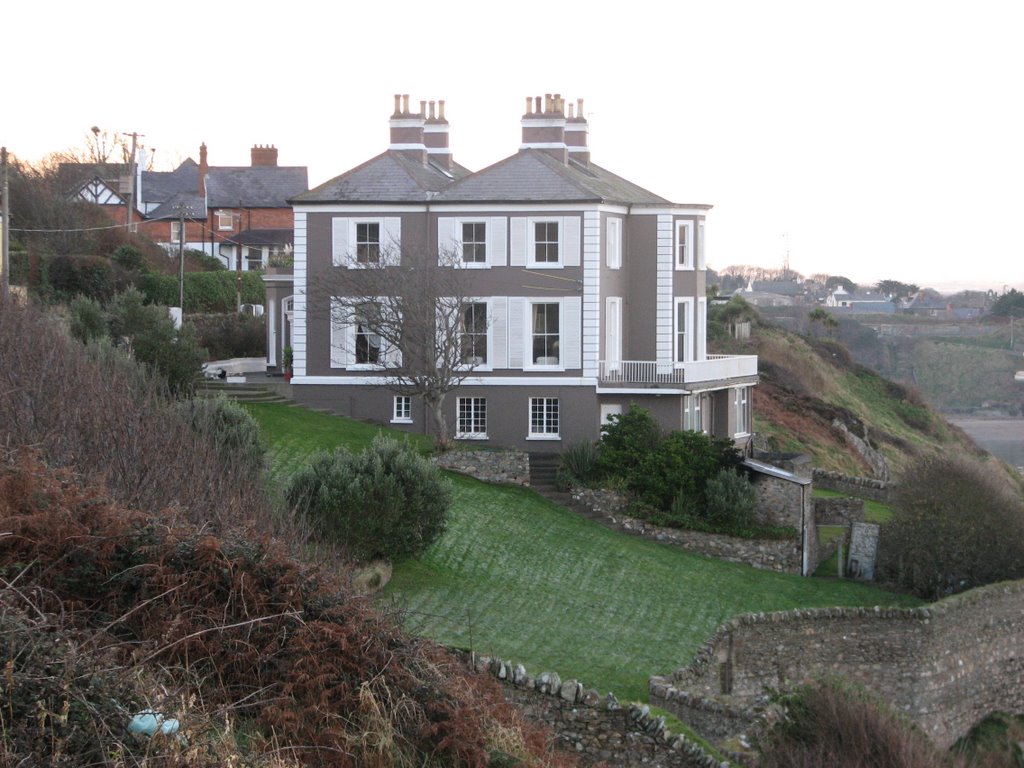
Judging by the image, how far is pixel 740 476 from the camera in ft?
113

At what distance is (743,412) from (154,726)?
1429 inches

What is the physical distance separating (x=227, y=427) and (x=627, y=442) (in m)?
13.8

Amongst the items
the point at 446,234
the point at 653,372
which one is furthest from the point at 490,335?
the point at 653,372

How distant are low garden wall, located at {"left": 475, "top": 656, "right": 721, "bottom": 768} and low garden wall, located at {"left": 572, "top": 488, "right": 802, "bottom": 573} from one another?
17743 millimetres

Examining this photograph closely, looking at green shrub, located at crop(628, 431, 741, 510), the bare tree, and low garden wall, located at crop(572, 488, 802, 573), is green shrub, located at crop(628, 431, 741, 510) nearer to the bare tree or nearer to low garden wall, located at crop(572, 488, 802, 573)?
low garden wall, located at crop(572, 488, 802, 573)

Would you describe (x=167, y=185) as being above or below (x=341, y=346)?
above

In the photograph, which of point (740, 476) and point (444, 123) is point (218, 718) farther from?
point (444, 123)

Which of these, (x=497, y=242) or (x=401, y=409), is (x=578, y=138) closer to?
(x=497, y=242)

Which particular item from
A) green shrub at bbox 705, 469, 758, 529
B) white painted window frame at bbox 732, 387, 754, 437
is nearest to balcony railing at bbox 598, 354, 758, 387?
white painted window frame at bbox 732, 387, 754, 437

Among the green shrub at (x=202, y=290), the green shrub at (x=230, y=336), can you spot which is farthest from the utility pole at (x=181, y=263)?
the green shrub at (x=230, y=336)

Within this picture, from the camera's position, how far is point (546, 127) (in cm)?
4188

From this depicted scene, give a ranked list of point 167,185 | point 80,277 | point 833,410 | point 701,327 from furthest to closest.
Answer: point 167,185, point 833,410, point 80,277, point 701,327

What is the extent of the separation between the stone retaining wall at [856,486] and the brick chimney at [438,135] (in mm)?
15869

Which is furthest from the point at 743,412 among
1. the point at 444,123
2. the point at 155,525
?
the point at 155,525
